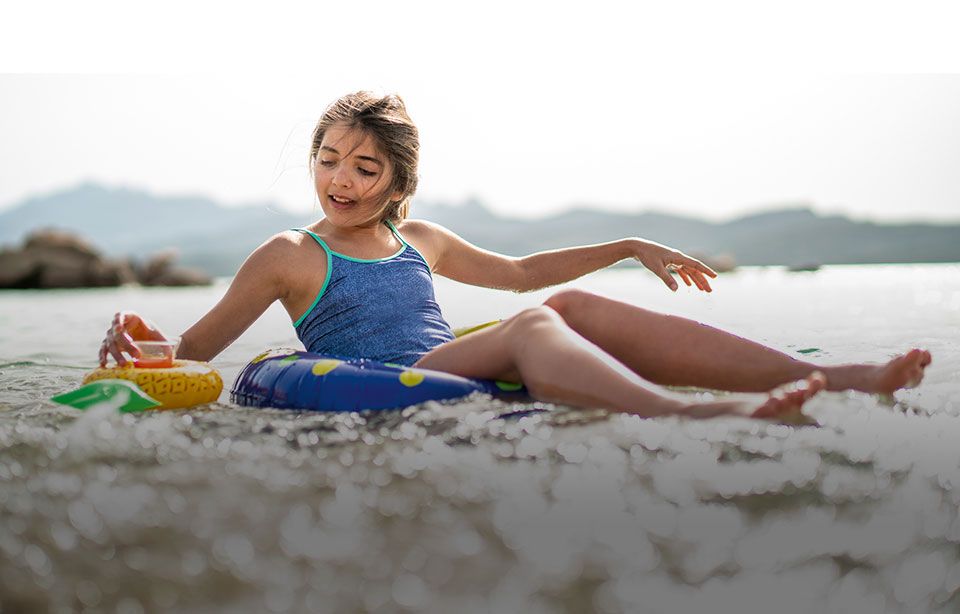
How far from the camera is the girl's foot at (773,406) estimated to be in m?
2.17

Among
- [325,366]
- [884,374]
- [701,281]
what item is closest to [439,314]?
[325,366]

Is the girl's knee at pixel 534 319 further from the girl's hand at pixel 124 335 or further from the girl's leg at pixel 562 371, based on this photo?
the girl's hand at pixel 124 335

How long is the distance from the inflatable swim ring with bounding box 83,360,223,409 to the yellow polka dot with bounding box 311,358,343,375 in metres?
0.40

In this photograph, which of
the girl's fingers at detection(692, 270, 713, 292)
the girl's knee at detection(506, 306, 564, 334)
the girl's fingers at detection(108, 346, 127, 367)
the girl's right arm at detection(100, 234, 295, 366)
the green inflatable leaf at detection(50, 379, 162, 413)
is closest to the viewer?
the girl's knee at detection(506, 306, 564, 334)

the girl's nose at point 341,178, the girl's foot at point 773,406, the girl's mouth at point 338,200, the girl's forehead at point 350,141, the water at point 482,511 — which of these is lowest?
the water at point 482,511

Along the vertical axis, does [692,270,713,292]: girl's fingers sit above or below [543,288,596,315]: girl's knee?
above

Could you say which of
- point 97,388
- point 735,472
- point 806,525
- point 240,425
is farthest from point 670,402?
point 97,388

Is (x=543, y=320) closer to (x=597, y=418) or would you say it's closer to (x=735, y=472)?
(x=597, y=418)

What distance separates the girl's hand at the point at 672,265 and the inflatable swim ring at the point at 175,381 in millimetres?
1672

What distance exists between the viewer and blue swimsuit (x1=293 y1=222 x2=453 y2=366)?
10.8ft

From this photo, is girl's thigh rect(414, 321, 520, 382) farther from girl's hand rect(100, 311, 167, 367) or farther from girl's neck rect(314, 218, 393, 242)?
girl's hand rect(100, 311, 167, 367)

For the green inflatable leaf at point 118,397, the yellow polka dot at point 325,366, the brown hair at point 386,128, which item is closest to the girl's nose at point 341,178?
the brown hair at point 386,128

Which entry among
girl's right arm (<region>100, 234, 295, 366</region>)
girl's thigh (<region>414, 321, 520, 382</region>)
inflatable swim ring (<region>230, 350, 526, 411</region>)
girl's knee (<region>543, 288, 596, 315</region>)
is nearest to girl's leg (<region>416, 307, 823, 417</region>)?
girl's thigh (<region>414, 321, 520, 382</region>)

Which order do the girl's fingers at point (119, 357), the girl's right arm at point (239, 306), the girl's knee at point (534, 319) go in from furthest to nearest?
the girl's right arm at point (239, 306)
the girl's fingers at point (119, 357)
the girl's knee at point (534, 319)
